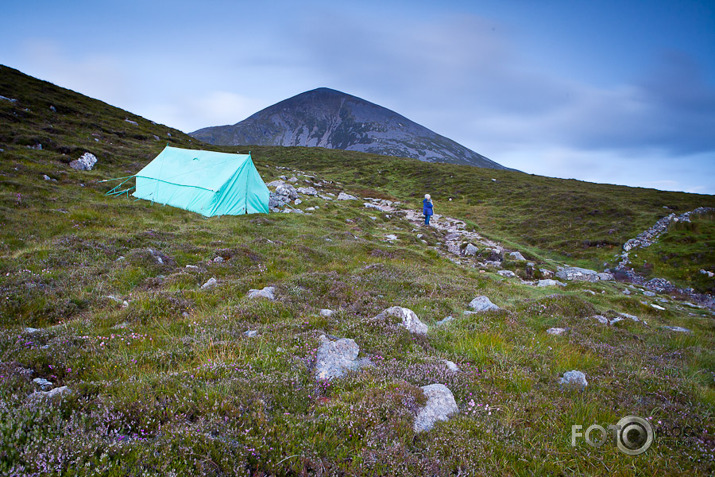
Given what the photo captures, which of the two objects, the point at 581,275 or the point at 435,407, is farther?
the point at 581,275

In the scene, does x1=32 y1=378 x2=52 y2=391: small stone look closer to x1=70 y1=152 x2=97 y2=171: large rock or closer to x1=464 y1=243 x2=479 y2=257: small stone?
x1=464 y1=243 x2=479 y2=257: small stone

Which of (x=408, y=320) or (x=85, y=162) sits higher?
(x=85, y=162)

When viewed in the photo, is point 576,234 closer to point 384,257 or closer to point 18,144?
point 384,257

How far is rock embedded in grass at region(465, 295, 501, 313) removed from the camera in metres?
9.07

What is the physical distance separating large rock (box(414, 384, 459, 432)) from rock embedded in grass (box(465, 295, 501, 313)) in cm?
496

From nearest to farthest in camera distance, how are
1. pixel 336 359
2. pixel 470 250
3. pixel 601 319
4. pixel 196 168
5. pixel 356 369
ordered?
pixel 356 369, pixel 336 359, pixel 601 319, pixel 196 168, pixel 470 250

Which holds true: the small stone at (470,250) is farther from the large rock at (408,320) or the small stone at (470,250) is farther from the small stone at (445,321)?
the large rock at (408,320)

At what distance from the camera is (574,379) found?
17.3 ft

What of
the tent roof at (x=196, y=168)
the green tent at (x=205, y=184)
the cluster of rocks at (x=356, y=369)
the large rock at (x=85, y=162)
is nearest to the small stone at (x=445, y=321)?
the cluster of rocks at (x=356, y=369)

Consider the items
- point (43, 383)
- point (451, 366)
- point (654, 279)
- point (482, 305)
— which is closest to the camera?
point (43, 383)

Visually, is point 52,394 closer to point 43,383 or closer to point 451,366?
point 43,383

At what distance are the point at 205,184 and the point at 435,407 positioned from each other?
66.0 feet

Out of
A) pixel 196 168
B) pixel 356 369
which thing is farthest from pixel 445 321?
pixel 196 168

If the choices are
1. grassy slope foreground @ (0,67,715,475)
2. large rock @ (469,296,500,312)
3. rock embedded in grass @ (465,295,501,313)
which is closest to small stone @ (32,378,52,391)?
grassy slope foreground @ (0,67,715,475)
